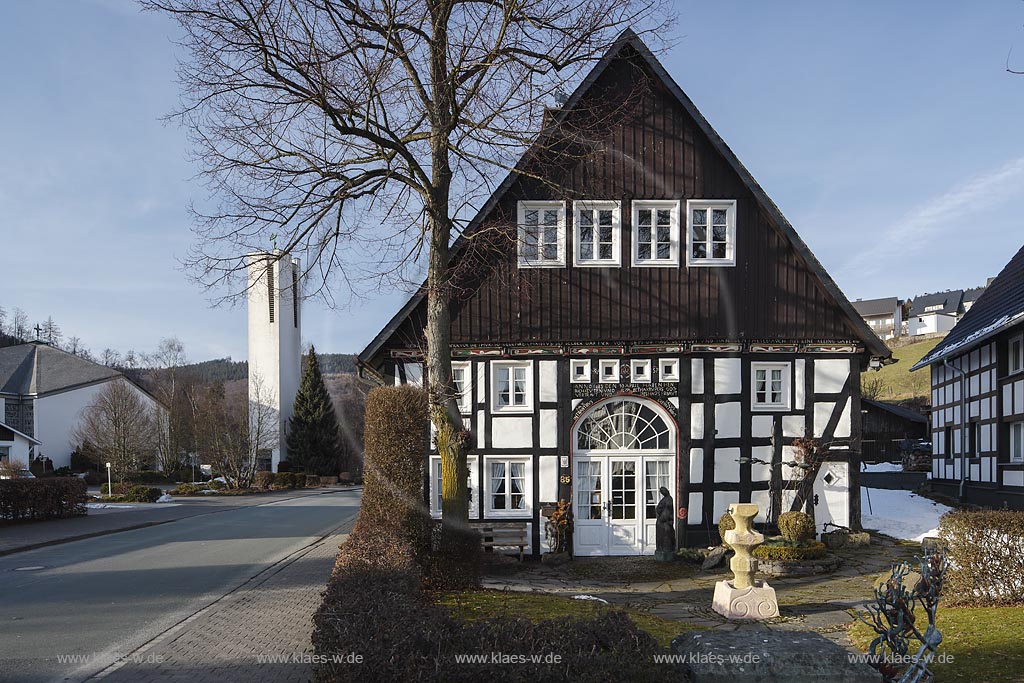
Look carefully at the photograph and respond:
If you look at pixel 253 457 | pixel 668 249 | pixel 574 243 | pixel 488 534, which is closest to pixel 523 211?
pixel 574 243

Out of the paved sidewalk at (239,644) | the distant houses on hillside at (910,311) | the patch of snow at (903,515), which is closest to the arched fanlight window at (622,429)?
the patch of snow at (903,515)

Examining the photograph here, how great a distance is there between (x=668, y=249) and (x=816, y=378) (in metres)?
3.94

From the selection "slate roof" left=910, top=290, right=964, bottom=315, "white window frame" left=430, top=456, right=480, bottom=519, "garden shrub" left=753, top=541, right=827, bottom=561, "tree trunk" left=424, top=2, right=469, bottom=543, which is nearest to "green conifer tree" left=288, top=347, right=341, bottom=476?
"white window frame" left=430, top=456, right=480, bottom=519

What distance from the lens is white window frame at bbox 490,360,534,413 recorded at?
1584 cm

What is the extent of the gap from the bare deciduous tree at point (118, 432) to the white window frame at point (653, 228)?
34588 mm

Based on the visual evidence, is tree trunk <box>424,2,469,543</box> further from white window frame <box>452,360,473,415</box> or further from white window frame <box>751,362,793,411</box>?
white window frame <box>751,362,793,411</box>

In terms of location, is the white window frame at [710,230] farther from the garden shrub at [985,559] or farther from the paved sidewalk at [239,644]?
the paved sidewalk at [239,644]

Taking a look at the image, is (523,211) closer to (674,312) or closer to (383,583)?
(674,312)

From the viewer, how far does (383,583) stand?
648cm

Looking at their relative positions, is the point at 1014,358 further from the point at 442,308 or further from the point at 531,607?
the point at 531,607

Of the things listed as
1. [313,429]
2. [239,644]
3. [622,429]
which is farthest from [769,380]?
[313,429]

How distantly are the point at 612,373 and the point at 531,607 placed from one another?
771 cm

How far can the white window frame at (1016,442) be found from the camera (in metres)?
18.4

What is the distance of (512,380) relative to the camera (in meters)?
16.0
